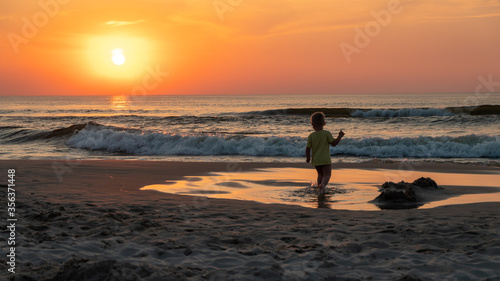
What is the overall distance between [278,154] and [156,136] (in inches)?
239

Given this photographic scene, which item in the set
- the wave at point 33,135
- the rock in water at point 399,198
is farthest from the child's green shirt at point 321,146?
the wave at point 33,135

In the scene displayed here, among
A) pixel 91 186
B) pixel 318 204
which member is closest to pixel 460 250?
pixel 318 204

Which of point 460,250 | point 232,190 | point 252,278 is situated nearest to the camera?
point 252,278

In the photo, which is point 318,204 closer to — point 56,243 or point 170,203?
point 170,203

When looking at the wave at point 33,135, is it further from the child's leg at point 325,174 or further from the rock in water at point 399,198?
the rock in water at point 399,198

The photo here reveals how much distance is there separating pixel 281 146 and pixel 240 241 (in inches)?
516

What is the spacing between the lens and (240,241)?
4449mm

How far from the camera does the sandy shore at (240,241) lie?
3.51 meters

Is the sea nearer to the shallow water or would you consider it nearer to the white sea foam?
the shallow water

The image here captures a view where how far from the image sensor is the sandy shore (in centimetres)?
351

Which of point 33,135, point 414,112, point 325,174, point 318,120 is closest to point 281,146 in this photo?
point 325,174

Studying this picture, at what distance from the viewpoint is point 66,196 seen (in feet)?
23.8

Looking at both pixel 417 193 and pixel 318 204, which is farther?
pixel 417 193

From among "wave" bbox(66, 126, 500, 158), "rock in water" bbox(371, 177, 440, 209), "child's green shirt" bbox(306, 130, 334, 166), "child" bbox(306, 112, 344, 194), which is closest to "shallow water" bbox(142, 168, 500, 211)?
"rock in water" bbox(371, 177, 440, 209)
